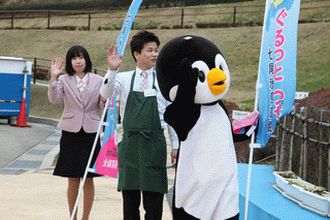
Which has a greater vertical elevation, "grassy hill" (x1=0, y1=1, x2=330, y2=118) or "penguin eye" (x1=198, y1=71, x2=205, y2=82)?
"grassy hill" (x1=0, y1=1, x2=330, y2=118)

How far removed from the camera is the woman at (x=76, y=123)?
4340 millimetres

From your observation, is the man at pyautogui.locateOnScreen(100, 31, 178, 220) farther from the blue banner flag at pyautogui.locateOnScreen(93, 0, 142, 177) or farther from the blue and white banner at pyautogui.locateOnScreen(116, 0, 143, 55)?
the blue banner flag at pyautogui.locateOnScreen(93, 0, 142, 177)

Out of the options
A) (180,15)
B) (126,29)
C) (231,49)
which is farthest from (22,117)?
(180,15)

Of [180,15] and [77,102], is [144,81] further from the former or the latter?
[180,15]

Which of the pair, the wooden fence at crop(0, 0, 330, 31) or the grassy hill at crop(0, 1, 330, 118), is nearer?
the grassy hill at crop(0, 1, 330, 118)

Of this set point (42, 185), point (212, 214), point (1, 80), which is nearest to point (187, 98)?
point (212, 214)

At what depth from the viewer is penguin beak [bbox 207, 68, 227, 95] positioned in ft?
9.57

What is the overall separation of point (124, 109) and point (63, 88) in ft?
3.35

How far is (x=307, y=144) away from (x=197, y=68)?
2.45m

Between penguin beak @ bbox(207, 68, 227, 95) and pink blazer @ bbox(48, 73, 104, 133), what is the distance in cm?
176

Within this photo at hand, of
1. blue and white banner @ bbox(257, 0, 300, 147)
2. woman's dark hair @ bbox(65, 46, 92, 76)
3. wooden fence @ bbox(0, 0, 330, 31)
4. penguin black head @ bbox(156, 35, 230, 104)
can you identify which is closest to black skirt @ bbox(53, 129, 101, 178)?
woman's dark hair @ bbox(65, 46, 92, 76)

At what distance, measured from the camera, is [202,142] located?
9.57 feet

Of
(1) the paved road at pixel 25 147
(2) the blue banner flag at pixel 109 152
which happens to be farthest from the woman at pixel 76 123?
(1) the paved road at pixel 25 147

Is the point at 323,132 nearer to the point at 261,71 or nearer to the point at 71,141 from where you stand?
the point at 261,71
